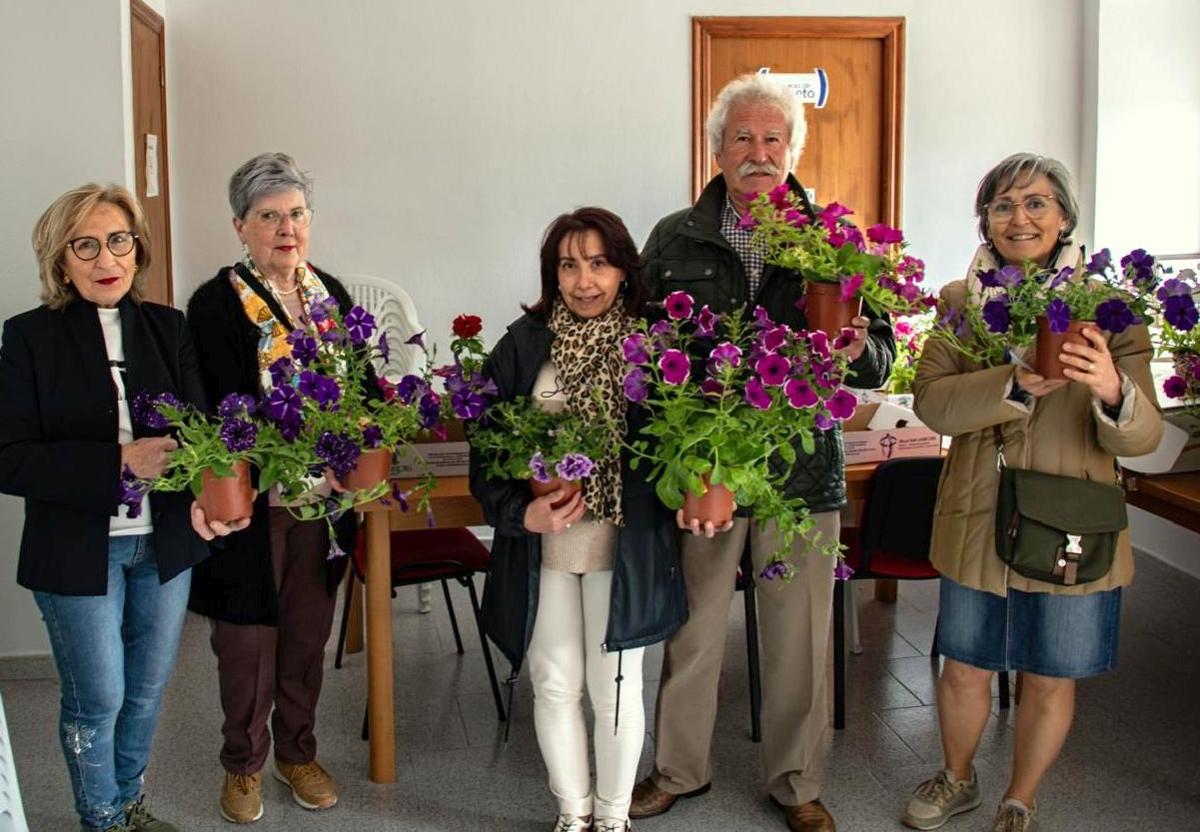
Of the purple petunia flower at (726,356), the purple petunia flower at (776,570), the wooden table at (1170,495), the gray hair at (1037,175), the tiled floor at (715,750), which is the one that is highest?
the gray hair at (1037,175)

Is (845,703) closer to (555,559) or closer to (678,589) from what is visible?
(678,589)

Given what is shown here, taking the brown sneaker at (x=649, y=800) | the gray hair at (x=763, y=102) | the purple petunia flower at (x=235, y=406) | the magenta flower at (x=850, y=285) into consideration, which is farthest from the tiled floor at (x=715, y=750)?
the gray hair at (x=763, y=102)

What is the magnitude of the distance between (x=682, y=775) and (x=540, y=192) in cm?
275

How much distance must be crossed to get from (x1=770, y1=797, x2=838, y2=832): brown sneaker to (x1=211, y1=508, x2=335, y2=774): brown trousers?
1138 millimetres

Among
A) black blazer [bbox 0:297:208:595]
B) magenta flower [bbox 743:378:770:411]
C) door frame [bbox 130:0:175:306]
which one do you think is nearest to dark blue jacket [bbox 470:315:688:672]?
magenta flower [bbox 743:378:770:411]

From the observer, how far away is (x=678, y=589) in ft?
8.87

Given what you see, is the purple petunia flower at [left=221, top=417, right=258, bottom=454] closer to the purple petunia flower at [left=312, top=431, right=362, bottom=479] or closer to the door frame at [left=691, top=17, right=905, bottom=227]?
the purple petunia flower at [left=312, top=431, right=362, bottom=479]

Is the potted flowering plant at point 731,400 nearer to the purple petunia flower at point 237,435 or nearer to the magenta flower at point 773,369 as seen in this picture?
the magenta flower at point 773,369

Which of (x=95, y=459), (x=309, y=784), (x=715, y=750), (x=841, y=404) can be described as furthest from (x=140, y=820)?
Answer: (x=841, y=404)

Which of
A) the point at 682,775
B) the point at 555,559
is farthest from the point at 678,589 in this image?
the point at 682,775

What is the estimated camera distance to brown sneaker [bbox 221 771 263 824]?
294 centimetres

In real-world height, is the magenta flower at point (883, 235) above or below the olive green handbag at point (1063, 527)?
above

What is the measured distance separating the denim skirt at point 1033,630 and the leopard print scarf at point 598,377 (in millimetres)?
788

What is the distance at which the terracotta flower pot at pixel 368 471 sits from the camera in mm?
2494
